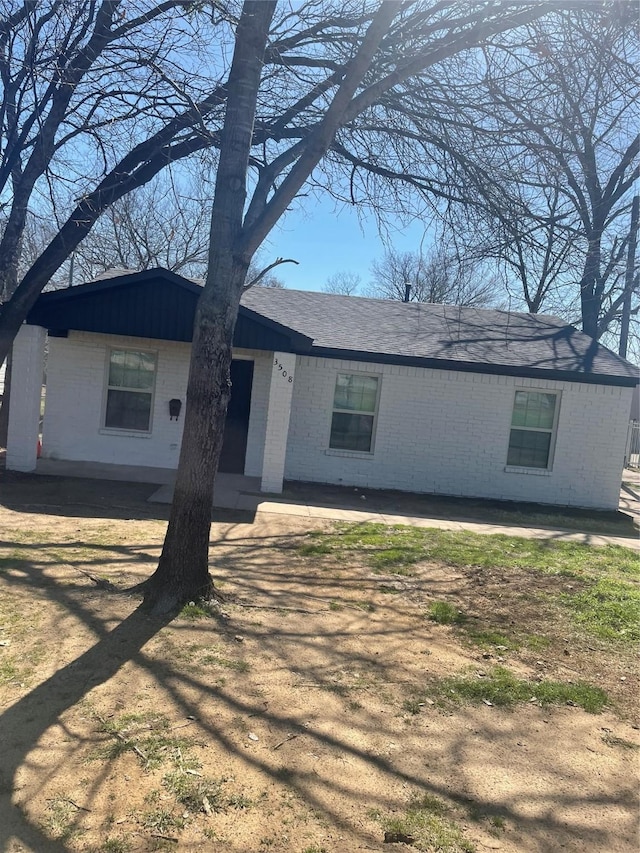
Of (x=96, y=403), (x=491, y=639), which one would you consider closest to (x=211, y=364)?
(x=491, y=639)

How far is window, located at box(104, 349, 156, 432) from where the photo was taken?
11609 millimetres

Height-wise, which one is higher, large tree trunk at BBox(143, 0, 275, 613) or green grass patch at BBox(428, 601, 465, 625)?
large tree trunk at BBox(143, 0, 275, 613)

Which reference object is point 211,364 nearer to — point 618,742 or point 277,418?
point 618,742

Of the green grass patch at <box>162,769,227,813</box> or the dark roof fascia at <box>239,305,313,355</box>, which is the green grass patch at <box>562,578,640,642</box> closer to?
the green grass patch at <box>162,769,227,813</box>

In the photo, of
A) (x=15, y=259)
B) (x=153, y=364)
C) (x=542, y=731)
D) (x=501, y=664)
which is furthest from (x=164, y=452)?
(x=542, y=731)

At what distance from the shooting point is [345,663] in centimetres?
420

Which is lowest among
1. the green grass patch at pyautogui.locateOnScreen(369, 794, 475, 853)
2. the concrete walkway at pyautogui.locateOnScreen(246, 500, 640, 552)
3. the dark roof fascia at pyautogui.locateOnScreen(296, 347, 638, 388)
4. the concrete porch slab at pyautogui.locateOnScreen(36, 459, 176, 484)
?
the green grass patch at pyautogui.locateOnScreen(369, 794, 475, 853)

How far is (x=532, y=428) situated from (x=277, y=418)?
5.13 meters

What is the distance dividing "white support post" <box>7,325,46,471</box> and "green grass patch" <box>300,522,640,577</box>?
537 centimetres

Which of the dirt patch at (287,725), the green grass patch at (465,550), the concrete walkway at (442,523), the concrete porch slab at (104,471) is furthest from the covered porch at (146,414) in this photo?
the dirt patch at (287,725)

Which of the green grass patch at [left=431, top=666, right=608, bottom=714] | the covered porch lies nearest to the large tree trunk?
the green grass patch at [left=431, top=666, right=608, bottom=714]

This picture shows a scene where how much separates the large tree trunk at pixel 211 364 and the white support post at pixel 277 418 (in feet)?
17.3

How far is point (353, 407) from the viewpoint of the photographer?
1180 centimetres

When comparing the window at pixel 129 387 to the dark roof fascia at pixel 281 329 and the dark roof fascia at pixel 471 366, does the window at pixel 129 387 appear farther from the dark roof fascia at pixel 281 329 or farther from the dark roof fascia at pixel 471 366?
the dark roof fascia at pixel 471 366
